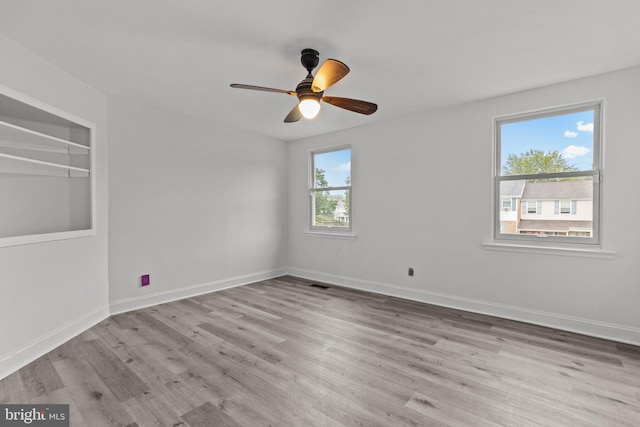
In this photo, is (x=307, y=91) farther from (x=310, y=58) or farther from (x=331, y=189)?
(x=331, y=189)

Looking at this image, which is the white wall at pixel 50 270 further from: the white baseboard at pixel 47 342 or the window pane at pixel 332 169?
the window pane at pixel 332 169

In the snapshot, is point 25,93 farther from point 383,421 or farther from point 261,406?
point 383,421

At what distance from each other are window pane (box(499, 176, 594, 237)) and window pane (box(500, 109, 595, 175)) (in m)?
0.14

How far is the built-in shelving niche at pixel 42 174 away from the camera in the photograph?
2504 millimetres

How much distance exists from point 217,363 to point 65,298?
161 centimetres

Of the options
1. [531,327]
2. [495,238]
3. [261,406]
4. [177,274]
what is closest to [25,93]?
[177,274]

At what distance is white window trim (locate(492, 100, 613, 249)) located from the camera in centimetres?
285

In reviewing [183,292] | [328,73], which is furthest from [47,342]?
[328,73]

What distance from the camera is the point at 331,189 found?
4.97 meters

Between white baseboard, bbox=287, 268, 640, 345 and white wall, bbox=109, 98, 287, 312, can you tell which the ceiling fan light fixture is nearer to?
white wall, bbox=109, 98, 287, 312

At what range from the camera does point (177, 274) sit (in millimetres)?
3984

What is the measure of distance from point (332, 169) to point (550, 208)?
2919mm

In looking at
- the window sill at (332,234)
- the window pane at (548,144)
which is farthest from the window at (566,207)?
the window sill at (332,234)

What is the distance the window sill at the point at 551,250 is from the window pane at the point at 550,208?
169mm
